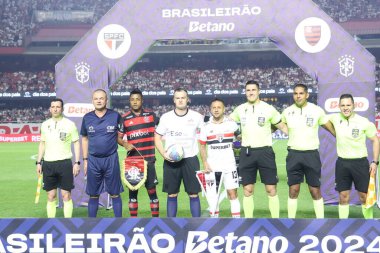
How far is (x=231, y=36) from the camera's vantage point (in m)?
9.20

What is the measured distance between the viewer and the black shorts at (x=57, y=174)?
7.26m

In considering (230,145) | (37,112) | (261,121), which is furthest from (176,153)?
(37,112)

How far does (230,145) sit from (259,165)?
0.50m

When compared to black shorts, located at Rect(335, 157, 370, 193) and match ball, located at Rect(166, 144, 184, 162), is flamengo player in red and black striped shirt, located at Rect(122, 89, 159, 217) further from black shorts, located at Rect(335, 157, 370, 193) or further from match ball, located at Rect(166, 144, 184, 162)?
black shorts, located at Rect(335, 157, 370, 193)

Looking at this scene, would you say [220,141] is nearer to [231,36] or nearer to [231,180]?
[231,180]

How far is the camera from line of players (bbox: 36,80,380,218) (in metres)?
6.88

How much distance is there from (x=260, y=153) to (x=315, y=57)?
9.65 feet

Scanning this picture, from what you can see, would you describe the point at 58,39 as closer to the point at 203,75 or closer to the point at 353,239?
the point at 203,75

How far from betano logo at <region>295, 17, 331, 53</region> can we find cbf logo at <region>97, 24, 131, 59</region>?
3148 mm

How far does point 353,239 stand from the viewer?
448 cm

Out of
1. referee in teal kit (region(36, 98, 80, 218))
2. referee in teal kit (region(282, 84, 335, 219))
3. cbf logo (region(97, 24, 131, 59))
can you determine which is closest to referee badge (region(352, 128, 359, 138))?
referee in teal kit (region(282, 84, 335, 219))

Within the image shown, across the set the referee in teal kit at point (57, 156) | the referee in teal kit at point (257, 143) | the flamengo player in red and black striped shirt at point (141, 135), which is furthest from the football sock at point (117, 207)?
the referee in teal kit at point (257, 143)

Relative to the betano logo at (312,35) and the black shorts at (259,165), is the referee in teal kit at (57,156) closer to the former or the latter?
Answer: the black shorts at (259,165)

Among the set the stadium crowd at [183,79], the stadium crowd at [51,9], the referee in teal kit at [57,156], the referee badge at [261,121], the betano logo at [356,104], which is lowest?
the referee in teal kit at [57,156]
